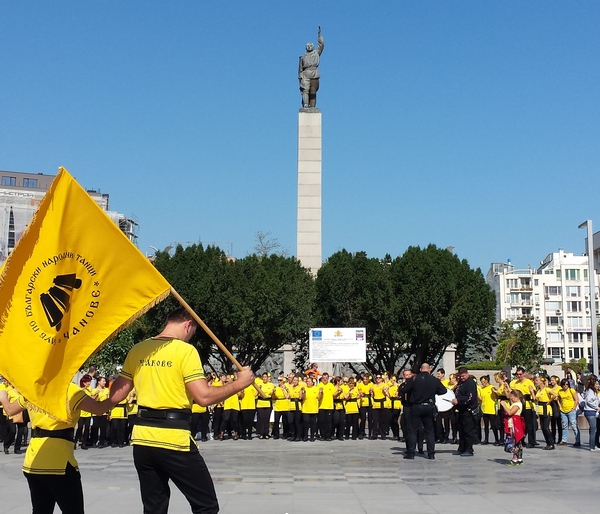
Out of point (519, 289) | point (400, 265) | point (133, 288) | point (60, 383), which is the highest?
point (519, 289)

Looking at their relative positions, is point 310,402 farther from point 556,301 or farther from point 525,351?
point 556,301

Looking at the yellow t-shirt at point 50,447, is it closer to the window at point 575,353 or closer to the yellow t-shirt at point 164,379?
the yellow t-shirt at point 164,379

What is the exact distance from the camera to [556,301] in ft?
388

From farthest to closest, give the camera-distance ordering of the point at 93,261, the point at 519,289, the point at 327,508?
the point at 519,289 → the point at 327,508 → the point at 93,261

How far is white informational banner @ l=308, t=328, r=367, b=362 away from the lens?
26531mm

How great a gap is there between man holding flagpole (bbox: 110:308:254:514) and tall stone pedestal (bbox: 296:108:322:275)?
106 ft

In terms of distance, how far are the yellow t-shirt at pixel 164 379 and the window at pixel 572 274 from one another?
117662 mm

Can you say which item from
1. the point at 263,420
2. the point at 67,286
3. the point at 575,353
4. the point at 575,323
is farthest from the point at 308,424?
the point at 575,323

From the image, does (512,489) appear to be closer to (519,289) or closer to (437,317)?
(437,317)

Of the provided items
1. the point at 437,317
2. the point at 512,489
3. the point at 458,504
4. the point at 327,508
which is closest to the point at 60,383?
the point at 327,508

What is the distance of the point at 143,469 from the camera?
5.75 meters

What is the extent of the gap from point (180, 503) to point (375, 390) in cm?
1266

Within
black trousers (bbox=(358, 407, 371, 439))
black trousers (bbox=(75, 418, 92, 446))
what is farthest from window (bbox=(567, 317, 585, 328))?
black trousers (bbox=(75, 418, 92, 446))

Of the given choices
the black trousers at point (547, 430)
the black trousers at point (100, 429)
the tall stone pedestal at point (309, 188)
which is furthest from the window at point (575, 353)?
the black trousers at point (100, 429)
